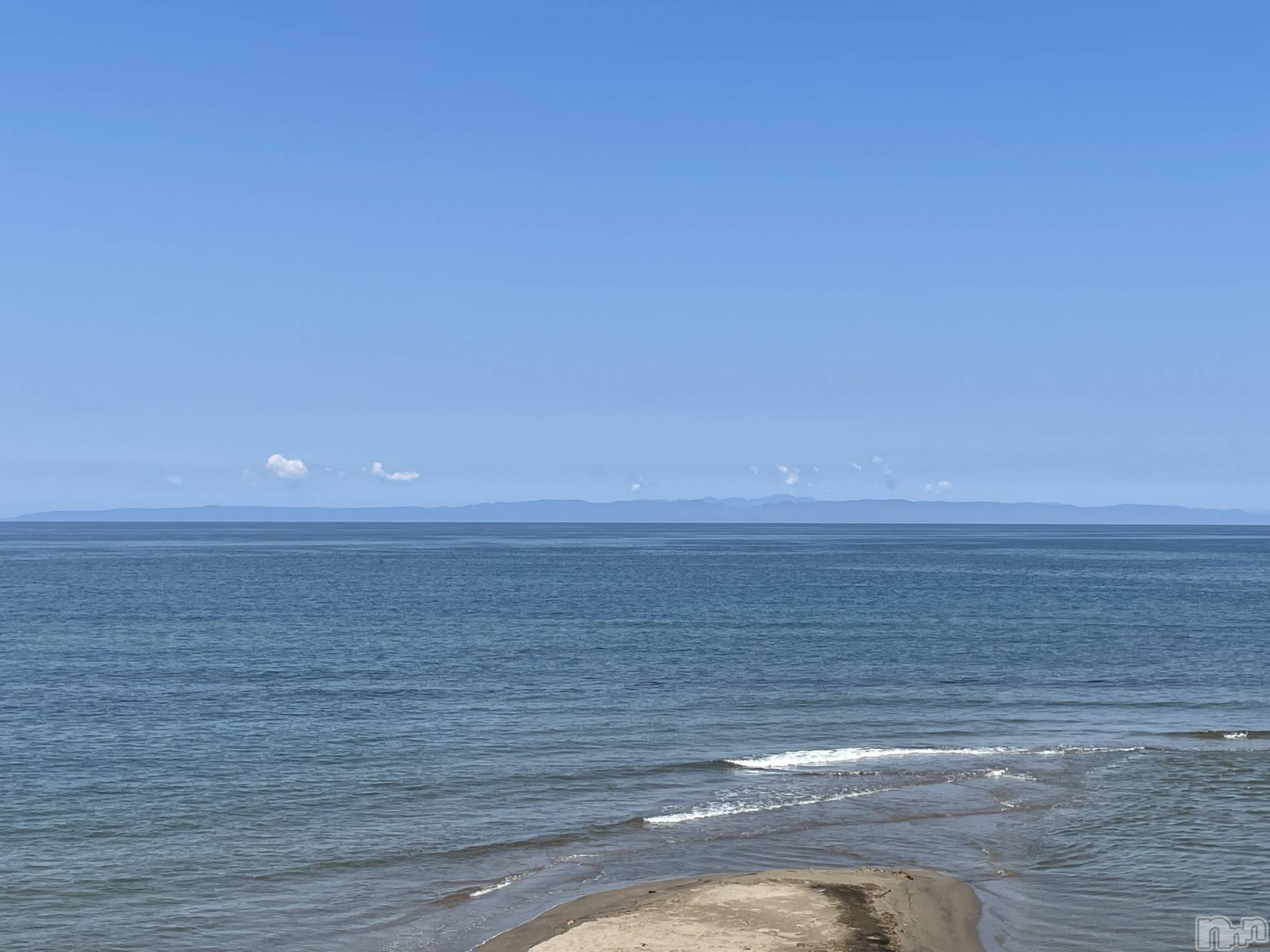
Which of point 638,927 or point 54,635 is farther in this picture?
point 54,635

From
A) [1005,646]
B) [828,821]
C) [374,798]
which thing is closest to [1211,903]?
[828,821]

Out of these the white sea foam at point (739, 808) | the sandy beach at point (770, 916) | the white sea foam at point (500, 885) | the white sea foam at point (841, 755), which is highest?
the sandy beach at point (770, 916)

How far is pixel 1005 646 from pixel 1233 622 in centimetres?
2465

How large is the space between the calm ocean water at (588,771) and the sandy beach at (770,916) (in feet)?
3.23

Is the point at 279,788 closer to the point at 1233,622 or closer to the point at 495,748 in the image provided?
the point at 495,748

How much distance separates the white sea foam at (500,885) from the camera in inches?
1018

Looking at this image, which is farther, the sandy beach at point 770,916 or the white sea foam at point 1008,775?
the white sea foam at point 1008,775

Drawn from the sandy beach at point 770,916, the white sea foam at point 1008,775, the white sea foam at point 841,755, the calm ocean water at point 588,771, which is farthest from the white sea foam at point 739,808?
the sandy beach at point 770,916

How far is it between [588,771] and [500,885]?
412 inches

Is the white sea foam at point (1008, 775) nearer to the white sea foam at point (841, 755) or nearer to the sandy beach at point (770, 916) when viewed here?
the white sea foam at point (841, 755)

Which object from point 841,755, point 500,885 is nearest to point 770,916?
point 500,885

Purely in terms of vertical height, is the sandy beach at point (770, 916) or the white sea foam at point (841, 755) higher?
the sandy beach at point (770, 916)

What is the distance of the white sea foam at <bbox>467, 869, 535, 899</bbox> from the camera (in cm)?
2587

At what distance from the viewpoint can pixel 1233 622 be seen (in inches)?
3258
